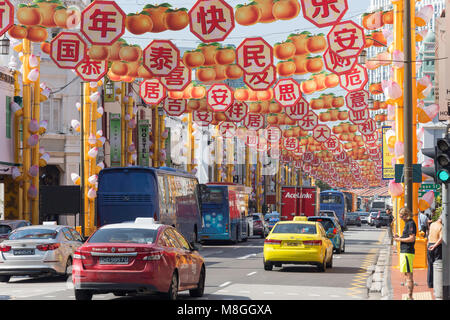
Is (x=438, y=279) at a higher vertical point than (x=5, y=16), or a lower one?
lower

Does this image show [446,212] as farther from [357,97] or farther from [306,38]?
[357,97]

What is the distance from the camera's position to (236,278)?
23688mm

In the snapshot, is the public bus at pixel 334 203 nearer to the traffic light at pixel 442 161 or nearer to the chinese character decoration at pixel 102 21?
the chinese character decoration at pixel 102 21

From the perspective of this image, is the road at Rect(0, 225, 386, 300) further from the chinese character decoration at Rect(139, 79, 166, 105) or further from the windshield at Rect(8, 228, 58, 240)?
the chinese character decoration at Rect(139, 79, 166, 105)

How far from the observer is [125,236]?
16781 mm

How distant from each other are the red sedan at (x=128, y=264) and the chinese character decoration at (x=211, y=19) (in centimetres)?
711

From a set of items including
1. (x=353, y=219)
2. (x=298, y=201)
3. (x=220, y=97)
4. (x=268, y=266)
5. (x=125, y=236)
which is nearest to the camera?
(x=125, y=236)

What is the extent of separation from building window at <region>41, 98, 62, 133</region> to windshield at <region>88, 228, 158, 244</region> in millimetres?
36624

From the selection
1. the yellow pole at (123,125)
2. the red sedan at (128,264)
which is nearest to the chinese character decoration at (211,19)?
the red sedan at (128,264)

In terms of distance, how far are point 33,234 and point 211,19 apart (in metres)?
7.45

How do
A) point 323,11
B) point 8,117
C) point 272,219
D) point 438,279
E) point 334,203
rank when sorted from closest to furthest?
point 438,279
point 323,11
point 8,117
point 272,219
point 334,203

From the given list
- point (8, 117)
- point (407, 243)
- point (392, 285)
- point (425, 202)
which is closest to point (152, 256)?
point (407, 243)

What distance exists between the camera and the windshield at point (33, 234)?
75.5ft

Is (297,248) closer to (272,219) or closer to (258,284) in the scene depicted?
(258,284)
